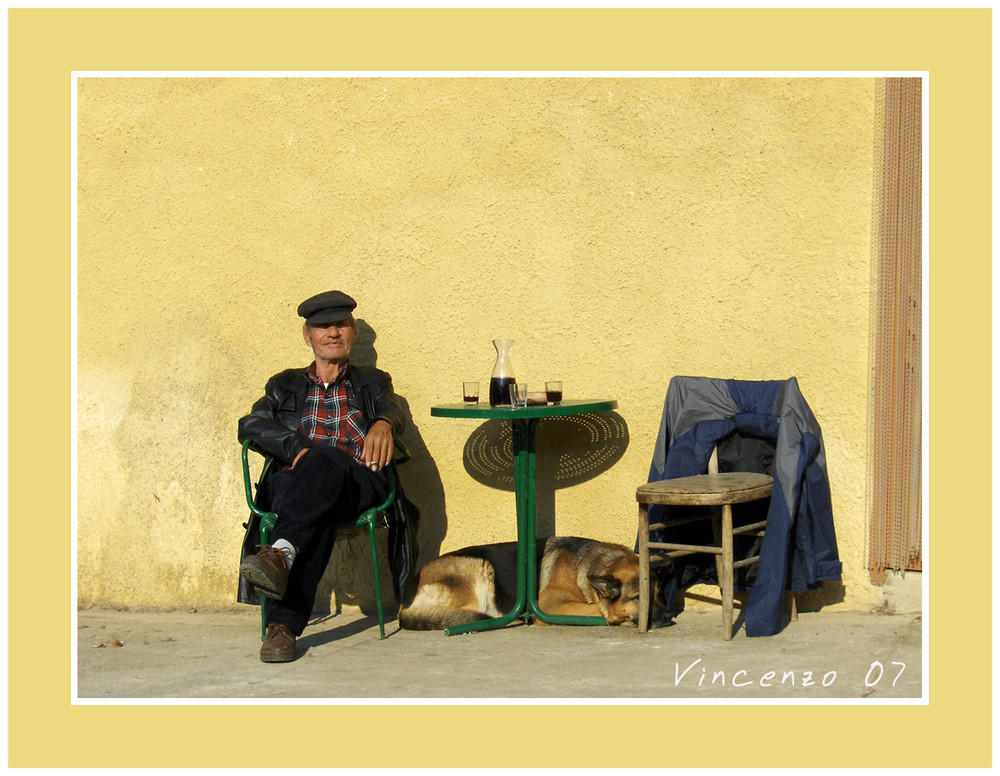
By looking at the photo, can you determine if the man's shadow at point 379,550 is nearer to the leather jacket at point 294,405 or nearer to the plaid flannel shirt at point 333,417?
the leather jacket at point 294,405

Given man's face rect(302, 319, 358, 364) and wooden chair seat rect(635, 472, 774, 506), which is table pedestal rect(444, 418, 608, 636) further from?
man's face rect(302, 319, 358, 364)

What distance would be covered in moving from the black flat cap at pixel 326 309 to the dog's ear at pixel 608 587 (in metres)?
1.68

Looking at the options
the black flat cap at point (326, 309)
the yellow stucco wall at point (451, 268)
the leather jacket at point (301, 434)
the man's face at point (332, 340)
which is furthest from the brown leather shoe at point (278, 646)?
the black flat cap at point (326, 309)

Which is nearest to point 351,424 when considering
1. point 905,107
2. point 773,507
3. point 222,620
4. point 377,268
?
point 377,268

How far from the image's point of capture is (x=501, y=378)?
4816 millimetres

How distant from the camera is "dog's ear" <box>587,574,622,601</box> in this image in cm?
473

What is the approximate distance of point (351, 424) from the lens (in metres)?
4.97

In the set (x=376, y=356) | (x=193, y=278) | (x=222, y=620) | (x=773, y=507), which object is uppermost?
(x=193, y=278)

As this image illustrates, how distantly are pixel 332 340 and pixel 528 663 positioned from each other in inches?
69.6

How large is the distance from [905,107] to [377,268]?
2.60 m

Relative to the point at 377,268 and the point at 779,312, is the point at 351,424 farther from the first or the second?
the point at 779,312

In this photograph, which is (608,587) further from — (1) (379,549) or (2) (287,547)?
(2) (287,547)

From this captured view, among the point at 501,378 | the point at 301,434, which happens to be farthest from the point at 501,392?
the point at 301,434

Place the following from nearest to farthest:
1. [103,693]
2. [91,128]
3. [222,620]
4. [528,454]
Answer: [103,693] → [528,454] → [222,620] → [91,128]
